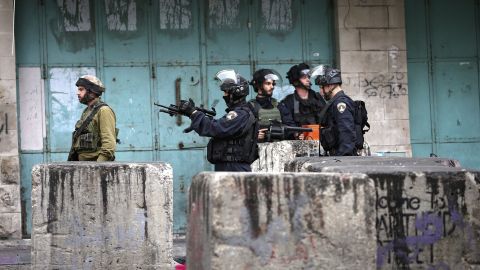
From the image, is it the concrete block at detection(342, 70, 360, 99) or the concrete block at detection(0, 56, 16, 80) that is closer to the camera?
the concrete block at detection(0, 56, 16, 80)

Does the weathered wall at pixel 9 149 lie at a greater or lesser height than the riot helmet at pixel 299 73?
lesser

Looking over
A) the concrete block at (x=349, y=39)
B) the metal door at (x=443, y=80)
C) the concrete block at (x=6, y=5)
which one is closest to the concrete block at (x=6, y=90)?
the concrete block at (x=6, y=5)

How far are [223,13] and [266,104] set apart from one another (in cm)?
225

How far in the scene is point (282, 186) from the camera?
4.59 m

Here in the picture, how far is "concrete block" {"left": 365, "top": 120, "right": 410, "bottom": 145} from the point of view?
1216 centimetres

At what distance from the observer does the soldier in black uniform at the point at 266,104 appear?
10.2 meters

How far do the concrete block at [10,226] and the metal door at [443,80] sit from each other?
5.15 metres

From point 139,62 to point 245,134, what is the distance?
404 cm

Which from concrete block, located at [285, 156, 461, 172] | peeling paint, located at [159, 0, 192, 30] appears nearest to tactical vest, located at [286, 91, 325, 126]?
peeling paint, located at [159, 0, 192, 30]

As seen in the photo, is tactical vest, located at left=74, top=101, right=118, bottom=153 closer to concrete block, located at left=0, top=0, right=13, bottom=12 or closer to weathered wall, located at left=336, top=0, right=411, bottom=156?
concrete block, located at left=0, top=0, right=13, bottom=12

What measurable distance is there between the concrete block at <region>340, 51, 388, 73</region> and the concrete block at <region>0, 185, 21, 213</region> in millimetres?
4304

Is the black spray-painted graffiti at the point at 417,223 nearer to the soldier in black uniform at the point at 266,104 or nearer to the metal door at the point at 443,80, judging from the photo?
the soldier in black uniform at the point at 266,104

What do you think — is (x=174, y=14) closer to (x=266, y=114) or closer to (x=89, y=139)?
(x=266, y=114)

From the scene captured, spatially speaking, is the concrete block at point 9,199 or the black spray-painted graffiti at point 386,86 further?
the black spray-painted graffiti at point 386,86
